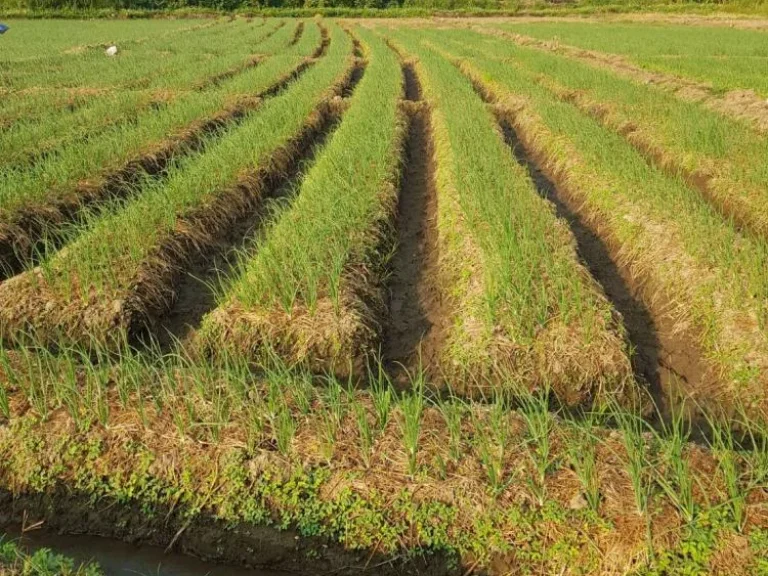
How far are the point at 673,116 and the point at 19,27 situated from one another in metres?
34.5

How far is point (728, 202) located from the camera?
244 inches

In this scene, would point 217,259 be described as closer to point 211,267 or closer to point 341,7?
point 211,267

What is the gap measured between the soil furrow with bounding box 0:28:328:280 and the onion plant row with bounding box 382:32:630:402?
303 centimetres

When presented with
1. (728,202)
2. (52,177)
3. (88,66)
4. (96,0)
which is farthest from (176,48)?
(96,0)

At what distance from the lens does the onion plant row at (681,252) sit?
142 inches

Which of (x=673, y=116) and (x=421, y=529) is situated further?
(x=673, y=116)

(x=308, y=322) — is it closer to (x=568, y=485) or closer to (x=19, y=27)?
(x=568, y=485)

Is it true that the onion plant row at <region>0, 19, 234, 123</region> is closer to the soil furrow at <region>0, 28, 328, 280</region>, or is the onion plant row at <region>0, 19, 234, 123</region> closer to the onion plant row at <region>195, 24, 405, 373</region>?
the soil furrow at <region>0, 28, 328, 280</region>

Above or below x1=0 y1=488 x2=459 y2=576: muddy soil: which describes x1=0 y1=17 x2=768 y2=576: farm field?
above

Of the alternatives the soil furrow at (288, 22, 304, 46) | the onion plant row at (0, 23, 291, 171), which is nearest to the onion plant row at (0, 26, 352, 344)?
the onion plant row at (0, 23, 291, 171)

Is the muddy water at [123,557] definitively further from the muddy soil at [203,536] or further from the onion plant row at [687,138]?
the onion plant row at [687,138]

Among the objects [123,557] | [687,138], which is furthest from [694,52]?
[123,557]

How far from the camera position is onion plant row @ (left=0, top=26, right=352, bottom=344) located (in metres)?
4.02

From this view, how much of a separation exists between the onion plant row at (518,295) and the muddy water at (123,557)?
1.77 meters
